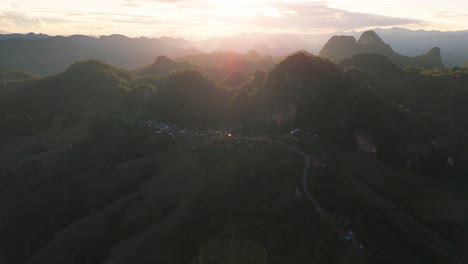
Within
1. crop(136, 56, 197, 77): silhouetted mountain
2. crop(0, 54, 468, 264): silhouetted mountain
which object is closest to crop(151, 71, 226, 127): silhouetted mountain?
crop(0, 54, 468, 264): silhouetted mountain

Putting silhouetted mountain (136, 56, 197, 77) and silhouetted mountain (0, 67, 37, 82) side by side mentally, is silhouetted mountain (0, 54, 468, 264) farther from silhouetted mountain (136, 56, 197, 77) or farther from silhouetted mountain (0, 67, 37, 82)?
silhouetted mountain (136, 56, 197, 77)

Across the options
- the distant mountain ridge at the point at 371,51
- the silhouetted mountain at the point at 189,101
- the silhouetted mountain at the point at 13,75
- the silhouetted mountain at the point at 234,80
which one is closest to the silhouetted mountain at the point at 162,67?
the silhouetted mountain at the point at 234,80

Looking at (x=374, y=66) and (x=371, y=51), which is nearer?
(x=374, y=66)

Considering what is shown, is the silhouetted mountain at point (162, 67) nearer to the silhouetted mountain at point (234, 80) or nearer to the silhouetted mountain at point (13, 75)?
the silhouetted mountain at point (234, 80)

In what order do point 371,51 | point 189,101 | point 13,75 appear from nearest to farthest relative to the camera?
point 189,101 < point 13,75 < point 371,51

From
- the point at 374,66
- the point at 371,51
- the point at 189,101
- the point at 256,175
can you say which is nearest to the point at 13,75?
the point at 189,101

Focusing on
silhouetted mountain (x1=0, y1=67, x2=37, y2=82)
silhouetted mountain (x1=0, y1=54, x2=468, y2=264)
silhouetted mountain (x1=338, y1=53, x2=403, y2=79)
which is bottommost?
silhouetted mountain (x1=0, y1=54, x2=468, y2=264)

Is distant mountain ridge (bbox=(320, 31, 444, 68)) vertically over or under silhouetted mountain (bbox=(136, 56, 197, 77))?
over

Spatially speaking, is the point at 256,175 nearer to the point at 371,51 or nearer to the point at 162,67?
the point at 162,67
